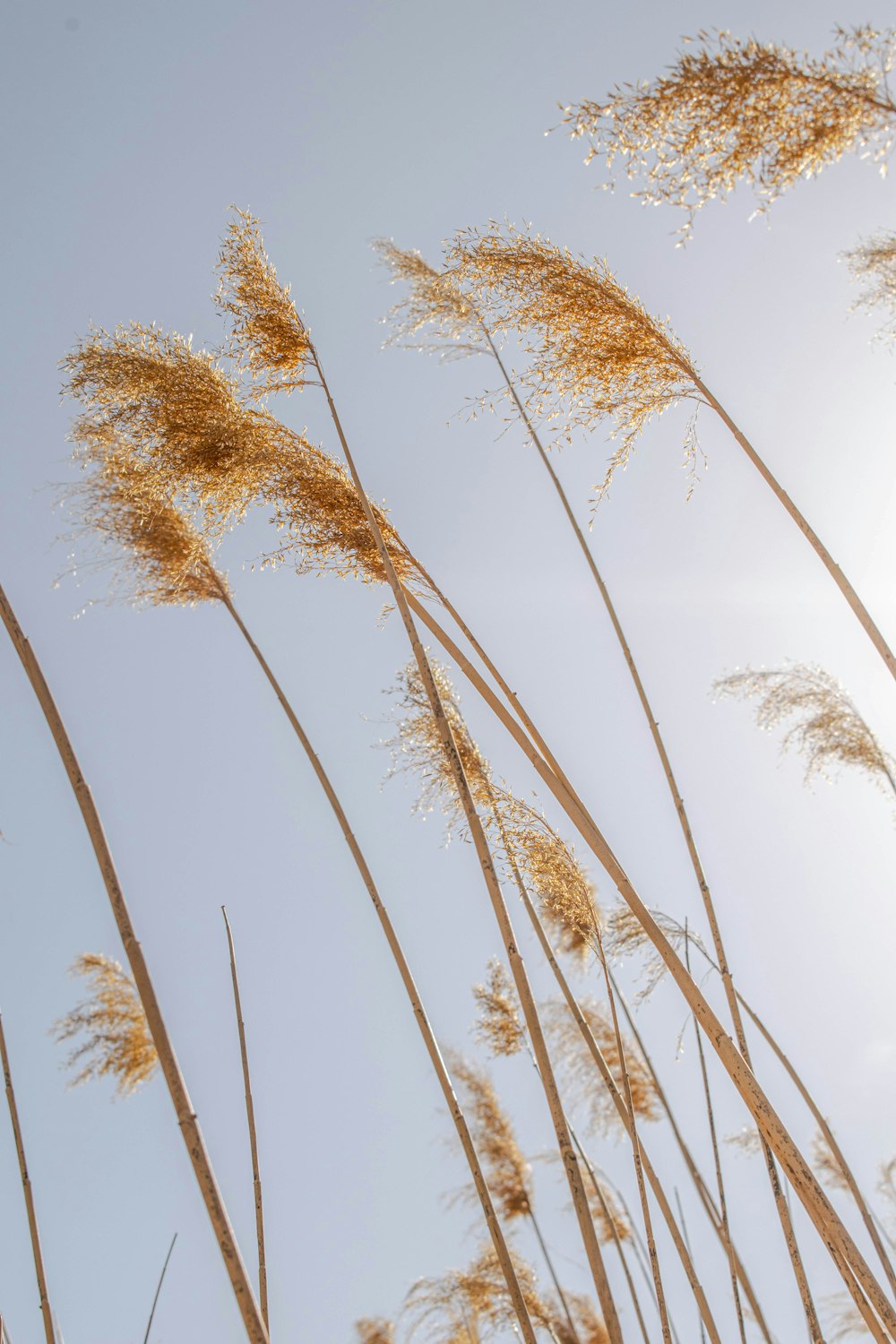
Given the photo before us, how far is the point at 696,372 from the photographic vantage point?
2322mm

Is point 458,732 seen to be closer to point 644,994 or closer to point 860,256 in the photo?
point 644,994

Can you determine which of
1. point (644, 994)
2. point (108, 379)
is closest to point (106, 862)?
point (108, 379)

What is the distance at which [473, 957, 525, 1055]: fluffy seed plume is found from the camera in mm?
4312

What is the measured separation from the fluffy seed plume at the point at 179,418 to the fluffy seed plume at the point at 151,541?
0.66m

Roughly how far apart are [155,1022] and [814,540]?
1727 mm

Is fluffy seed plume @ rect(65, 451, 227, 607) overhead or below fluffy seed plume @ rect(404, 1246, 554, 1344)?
overhead

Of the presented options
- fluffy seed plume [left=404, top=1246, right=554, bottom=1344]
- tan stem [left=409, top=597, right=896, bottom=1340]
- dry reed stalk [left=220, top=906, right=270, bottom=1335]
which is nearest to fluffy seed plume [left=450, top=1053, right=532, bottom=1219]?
fluffy seed plume [left=404, top=1246, right=554, bottom=1344]

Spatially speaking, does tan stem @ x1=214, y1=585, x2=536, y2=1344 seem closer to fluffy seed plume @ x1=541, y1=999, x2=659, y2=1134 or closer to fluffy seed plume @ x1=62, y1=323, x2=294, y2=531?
fluffy seed plume @ x1=62, y1=323, x2=294, y2=531

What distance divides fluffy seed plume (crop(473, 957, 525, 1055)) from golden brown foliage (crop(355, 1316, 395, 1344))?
Answer: 3.99m

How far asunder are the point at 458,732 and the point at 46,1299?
204cm

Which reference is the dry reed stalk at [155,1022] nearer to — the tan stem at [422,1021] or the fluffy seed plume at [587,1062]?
the tan stem at [422,1021]

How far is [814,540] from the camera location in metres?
2.06

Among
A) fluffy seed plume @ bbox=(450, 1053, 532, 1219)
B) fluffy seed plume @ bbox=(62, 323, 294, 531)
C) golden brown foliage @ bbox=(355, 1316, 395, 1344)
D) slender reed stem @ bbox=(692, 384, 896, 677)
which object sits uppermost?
fluffy seed plume @ bbox=(62, 323, 294, 531)

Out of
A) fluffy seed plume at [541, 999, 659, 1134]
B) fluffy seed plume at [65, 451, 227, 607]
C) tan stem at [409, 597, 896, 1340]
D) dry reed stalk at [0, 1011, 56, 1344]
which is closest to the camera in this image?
tan stem at [409, 597, 896, 1340]
